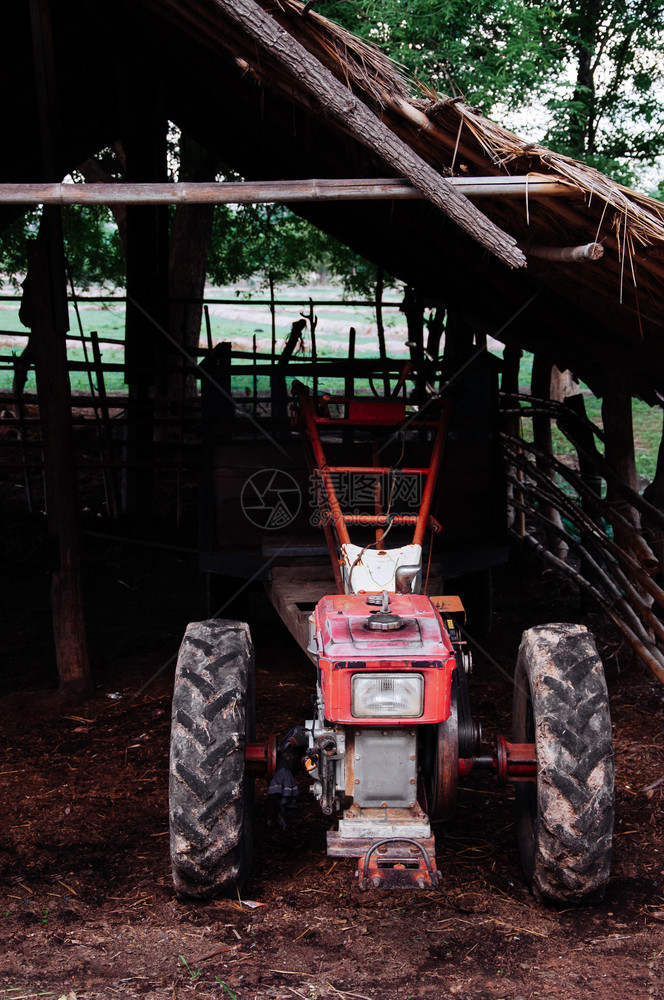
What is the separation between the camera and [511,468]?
372 inches

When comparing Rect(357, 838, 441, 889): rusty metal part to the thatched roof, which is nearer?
Rect(357, 838, 441, 889): rusty metal part

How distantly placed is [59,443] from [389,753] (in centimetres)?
335

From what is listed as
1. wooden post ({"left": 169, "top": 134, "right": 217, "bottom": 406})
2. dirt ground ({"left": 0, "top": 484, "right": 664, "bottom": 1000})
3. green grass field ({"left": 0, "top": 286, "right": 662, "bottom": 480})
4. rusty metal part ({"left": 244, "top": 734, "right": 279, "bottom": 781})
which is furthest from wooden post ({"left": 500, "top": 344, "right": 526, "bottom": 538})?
rusty metal part ({"left": 244, "top": 734, "right": 279, "bottom": 781})

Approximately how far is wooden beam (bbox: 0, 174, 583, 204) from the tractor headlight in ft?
7.43

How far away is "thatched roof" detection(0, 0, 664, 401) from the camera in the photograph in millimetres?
4176

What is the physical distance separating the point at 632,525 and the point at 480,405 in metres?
1.30

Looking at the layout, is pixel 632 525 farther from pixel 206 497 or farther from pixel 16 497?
pixel 16 497

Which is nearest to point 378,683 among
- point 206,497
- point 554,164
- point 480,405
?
point 554,164

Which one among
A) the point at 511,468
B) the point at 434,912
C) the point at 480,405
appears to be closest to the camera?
the point at 434,912

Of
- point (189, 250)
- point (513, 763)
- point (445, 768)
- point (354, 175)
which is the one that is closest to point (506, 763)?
point (513, 763)

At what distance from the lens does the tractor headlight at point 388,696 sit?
10.6 ft

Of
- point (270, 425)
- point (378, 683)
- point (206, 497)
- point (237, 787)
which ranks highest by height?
point (270, 425)

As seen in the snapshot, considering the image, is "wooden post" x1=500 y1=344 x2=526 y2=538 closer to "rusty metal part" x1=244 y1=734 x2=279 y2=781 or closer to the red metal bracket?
the red metal bracket

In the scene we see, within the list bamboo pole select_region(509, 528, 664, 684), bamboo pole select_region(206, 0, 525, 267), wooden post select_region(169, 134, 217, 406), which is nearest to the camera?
bamboo pole select_region(206, 0, 525, 267)
